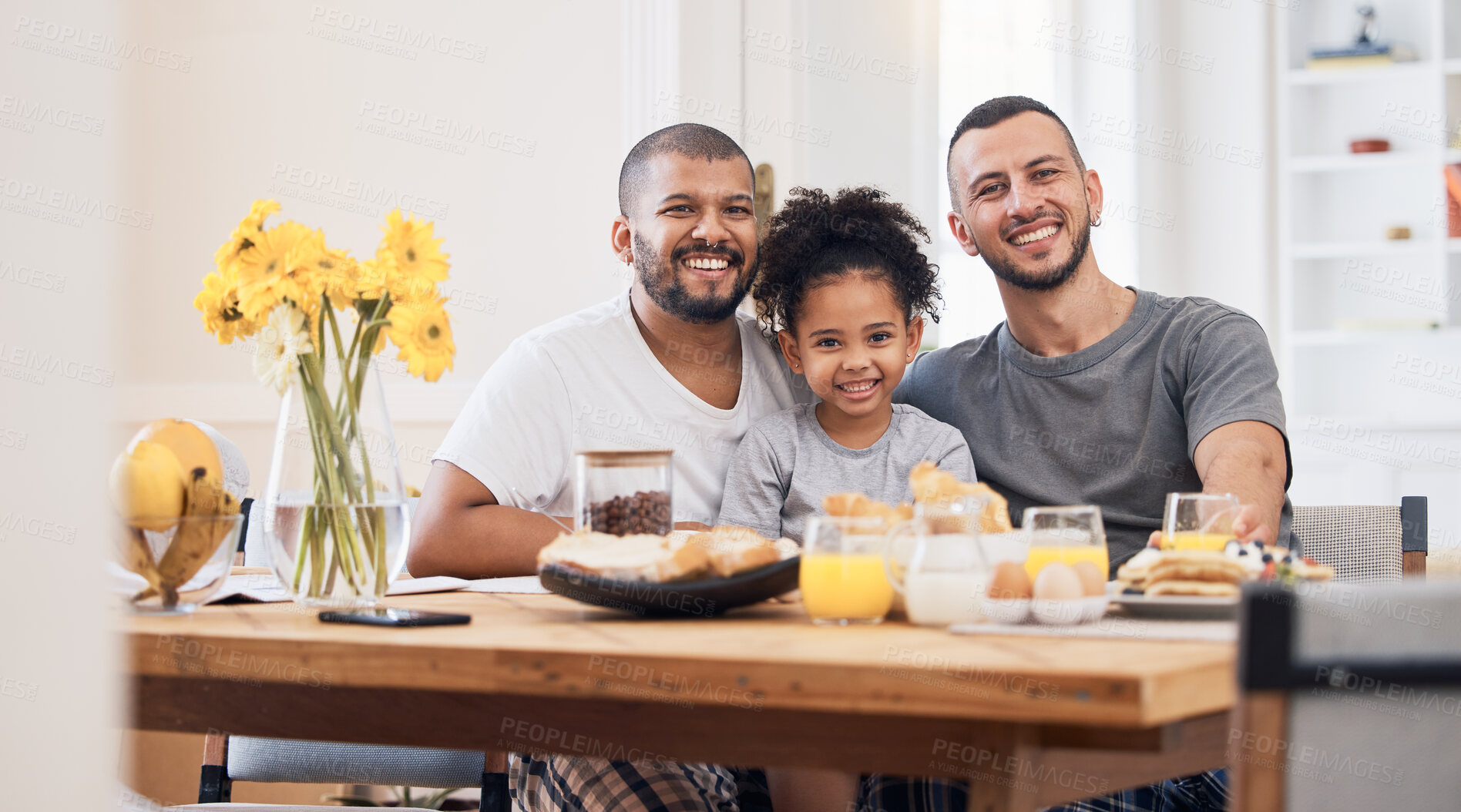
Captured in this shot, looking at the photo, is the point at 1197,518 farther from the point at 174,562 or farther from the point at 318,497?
the point at 174,562

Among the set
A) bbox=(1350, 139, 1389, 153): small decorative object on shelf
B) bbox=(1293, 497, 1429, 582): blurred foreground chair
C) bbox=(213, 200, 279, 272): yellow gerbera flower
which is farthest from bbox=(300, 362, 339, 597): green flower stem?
bbox=(1350, 139, 1389, 153): small decorative object on shelf

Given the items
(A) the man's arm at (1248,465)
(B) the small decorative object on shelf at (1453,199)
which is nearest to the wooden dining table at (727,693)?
(A) the man's arm at (1248,465)

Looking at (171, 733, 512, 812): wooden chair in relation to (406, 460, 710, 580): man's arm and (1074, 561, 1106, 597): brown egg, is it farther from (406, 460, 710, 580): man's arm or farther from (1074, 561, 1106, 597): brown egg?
(1074, 561, 1106, 597): brown egg

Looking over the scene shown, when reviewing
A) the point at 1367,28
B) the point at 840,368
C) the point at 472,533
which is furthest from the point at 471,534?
the point at 1367,28

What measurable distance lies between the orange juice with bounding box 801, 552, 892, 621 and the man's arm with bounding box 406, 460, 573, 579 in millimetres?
745

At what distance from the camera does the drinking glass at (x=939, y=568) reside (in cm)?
106

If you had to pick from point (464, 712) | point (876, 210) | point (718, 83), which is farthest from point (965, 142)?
point (464, 712)

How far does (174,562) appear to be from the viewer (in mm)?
1187

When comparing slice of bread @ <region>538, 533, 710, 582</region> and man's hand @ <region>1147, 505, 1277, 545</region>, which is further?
man's hand @ <region>1147, 505, 1277, 545</region>

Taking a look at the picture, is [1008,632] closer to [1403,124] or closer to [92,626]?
[92,626]

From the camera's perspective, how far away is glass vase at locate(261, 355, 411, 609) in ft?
3.99

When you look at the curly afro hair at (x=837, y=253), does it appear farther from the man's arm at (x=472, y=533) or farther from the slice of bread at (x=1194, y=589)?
the slice of bread at (x=1194, y=589)

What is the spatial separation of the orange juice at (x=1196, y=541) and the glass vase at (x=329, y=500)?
787 mm

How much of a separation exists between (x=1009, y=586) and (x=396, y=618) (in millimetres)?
534
